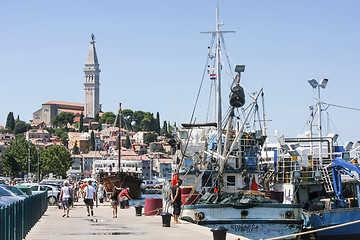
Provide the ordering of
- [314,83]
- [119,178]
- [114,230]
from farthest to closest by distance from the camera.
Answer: [119,178] < [314,83] < [114,230]

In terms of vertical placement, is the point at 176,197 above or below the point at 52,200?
above

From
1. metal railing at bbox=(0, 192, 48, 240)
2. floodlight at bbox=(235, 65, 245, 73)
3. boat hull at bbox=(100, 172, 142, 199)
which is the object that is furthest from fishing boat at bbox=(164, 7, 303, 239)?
boat hull at bbox=(100, 172, 142, 199)

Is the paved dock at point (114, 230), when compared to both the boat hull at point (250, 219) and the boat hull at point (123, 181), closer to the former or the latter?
the boat hull at point (250, 219)

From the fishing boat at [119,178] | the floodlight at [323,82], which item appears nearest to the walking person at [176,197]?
the floodlight at [323,82]

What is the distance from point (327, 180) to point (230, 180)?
530 centimetres

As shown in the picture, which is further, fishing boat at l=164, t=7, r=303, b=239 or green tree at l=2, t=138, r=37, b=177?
green tree at l=2, t=138, r=37, b=177

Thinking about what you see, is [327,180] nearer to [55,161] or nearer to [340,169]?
[340,169]

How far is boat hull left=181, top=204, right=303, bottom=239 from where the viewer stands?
83.3ft

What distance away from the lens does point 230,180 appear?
101ft

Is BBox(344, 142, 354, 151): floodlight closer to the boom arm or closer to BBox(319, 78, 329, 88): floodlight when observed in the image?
BBox(319, 78, 329, 88): floodlight

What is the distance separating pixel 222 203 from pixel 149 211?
5.87 m

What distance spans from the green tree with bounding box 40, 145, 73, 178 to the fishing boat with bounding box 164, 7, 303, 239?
108 metres

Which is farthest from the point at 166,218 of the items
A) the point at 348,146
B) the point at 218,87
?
the point at 348,146

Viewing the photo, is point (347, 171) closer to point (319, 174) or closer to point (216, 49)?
point (319, 174)
